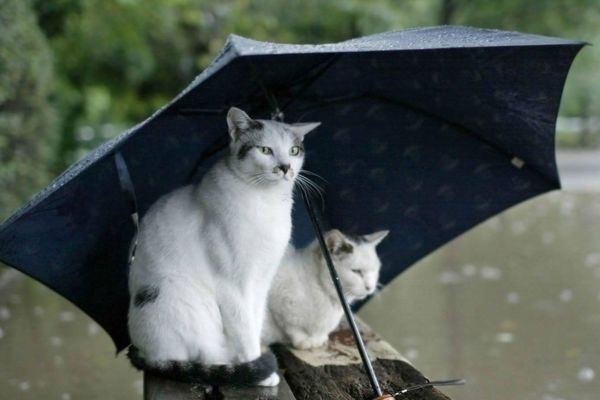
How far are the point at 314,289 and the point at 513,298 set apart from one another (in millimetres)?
3925

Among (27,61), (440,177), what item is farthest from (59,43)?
(440,177)

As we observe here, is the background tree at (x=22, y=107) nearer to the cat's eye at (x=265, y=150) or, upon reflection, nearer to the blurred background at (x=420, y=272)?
the blurred background at (x=420, y=272)

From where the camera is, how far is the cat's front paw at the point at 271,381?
270 centimetres

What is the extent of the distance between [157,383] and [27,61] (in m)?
4.94

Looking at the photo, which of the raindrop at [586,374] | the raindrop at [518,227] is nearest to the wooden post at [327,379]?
the raindrop at [586,374]

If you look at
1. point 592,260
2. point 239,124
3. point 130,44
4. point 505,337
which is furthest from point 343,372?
point 130,44

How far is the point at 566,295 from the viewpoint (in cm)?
668

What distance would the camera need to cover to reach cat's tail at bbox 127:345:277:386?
263cm

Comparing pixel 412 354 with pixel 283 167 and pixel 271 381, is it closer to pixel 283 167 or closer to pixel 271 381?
pixel 271 381

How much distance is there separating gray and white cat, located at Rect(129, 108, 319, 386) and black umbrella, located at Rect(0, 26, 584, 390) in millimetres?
212

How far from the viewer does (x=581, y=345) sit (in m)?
5.39

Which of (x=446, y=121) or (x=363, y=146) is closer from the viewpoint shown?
(x=446, y=121)

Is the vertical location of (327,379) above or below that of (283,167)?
below

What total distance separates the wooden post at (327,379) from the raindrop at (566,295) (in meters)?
3.60
